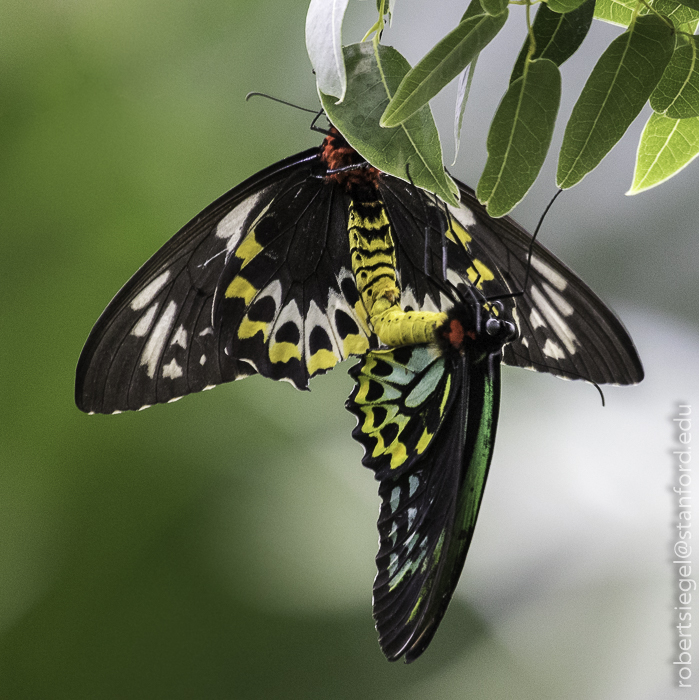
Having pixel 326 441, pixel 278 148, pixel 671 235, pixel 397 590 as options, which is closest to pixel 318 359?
pixel 397 590

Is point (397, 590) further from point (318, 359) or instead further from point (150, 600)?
point (150, 600)

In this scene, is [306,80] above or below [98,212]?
above

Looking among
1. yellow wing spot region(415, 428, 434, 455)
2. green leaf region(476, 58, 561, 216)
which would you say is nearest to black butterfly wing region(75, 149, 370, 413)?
yellow wing spot region(415, 428, 434, 455)

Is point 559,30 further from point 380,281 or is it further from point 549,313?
point 549,313

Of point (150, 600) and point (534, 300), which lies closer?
point (534, 300)

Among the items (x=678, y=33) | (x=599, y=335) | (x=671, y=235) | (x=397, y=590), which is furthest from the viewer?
(x=671, y=235)

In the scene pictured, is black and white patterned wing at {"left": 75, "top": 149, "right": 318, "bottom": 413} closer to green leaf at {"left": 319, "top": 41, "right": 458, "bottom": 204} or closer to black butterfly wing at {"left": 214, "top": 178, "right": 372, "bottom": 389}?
black butterfly wing at {"left": 214, "top": 178, "right": 372, "bottom": 389}

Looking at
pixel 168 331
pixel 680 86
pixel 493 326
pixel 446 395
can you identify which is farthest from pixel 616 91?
pixel 168 331

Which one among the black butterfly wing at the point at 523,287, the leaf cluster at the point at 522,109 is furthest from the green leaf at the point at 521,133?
the black butterfly wing at the point at 523,287
